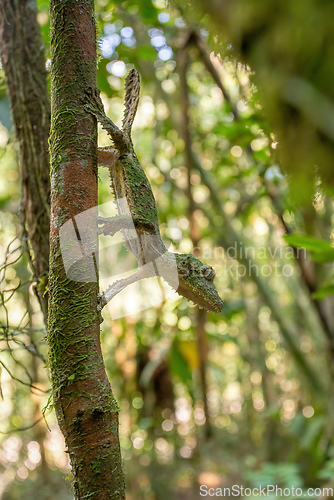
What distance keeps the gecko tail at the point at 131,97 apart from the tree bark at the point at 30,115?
1.41 feet

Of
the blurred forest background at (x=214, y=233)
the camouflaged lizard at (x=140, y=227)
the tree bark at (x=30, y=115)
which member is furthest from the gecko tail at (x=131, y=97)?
the tree bark at (x=30, y=115)

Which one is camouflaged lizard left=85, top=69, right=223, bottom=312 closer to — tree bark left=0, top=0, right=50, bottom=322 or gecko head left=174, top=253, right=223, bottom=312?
gecko head left=174, top=253, right=223, bottom=312

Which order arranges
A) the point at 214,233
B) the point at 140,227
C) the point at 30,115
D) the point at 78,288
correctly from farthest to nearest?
the point at 214,233 → the point at 30,115 → the point at 140,227 → the point at 78,288

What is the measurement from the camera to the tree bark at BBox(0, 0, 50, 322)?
5.28 feet

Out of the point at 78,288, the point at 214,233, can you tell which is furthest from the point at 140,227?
the point at 214,233

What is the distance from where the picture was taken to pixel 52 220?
1012mm

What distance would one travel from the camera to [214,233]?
418 cm

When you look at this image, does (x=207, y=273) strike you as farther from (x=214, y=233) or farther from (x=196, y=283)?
(x=214, y=233)

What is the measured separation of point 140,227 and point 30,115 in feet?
2.56

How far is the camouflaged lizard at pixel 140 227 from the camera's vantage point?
127cm

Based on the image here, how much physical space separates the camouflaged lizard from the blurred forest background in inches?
15.0

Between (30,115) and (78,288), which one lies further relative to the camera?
(30,115)

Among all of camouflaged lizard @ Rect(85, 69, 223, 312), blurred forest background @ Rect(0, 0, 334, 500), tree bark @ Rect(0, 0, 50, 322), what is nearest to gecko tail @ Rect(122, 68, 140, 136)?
camouflaged lizard @ Rect(85, 69, 223, 312)

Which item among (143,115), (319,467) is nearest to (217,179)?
(143,115)
